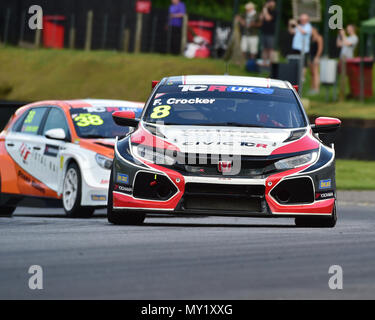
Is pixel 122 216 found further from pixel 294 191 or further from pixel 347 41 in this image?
pixel 347 41

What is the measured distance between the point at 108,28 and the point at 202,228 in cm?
3112

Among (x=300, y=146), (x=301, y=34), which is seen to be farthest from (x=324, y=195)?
(x=301, y=34)

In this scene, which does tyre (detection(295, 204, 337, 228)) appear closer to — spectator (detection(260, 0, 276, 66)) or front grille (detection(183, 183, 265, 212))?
front grille (detection(183, 183, 265, 212))

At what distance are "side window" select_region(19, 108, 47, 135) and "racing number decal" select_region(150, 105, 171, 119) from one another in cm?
363

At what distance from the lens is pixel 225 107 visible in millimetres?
11914

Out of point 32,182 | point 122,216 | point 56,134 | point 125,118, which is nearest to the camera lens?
point 122,216

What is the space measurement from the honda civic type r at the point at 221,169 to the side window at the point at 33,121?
369 cm

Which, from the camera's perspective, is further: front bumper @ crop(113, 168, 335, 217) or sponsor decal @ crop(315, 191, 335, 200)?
sponsor decal @ crop(315, 191, 335, 200)

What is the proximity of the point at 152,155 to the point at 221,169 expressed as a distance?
0.67m

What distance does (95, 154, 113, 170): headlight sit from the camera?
13.8 meters

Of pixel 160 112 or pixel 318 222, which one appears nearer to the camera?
pixel 318 222

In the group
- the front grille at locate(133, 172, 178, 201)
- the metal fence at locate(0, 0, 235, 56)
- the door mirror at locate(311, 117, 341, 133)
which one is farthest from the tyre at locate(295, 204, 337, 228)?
the metal fence at locate(0, 0, 235, 56)
